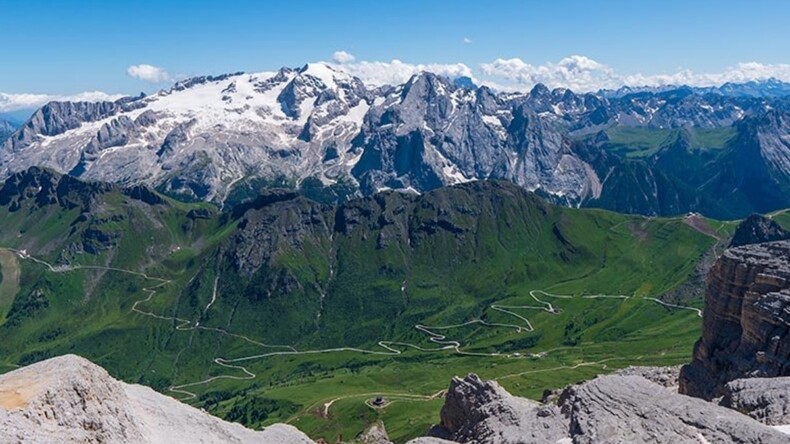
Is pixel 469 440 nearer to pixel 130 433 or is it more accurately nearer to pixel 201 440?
pixel 201 440

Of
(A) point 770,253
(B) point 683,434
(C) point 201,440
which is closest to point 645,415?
(B) point 683,434

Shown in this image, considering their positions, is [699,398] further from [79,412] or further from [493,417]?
[79,412]

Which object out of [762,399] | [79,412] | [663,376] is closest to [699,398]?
[762,399]

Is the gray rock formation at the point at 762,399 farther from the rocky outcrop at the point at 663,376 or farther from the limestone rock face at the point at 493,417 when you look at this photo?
the rocky outcrop at the point at 663,376

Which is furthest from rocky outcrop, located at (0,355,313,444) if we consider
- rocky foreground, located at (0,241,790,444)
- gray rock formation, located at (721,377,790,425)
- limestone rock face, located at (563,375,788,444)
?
gray rock formation, located at (721,377,790,425)

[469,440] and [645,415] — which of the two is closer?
[645,415]

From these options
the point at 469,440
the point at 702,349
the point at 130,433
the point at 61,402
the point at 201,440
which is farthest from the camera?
the point at 702,349
